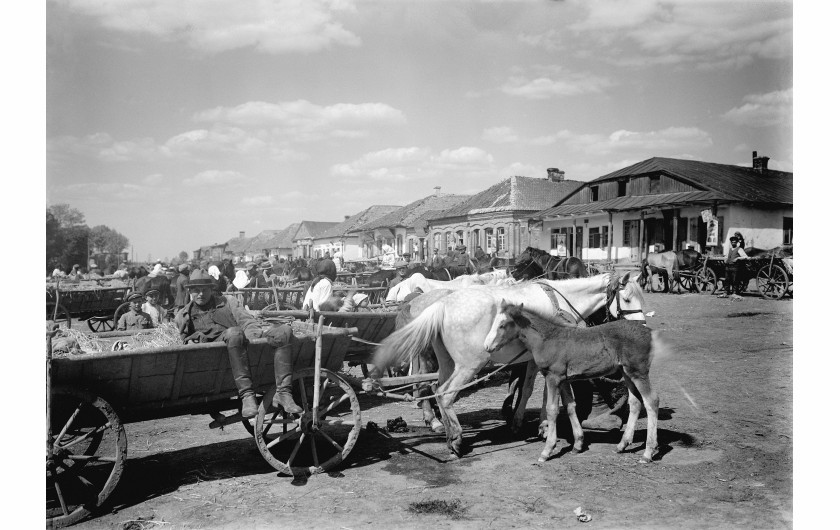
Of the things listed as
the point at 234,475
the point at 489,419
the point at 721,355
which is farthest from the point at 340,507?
the point at 721,355

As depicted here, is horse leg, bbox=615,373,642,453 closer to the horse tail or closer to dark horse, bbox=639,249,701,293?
the horse tail

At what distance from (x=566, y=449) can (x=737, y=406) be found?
8.57ft

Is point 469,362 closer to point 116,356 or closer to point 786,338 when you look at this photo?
point 116,356

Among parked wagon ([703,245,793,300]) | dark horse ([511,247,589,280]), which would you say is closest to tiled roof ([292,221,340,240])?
parked wagon ([703,245,793,300])

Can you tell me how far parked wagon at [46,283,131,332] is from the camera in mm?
12227

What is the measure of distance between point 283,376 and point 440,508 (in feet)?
5.10

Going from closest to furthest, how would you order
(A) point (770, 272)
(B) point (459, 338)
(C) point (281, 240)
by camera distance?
(B) point (459, 338) < (A) point (770, 272) < (C) point (281, 240)

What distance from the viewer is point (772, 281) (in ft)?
53.3

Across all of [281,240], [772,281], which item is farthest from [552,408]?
[281,240]

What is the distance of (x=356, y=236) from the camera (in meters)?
55.6

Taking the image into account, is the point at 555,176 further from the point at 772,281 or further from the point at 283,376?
the point at 283,376

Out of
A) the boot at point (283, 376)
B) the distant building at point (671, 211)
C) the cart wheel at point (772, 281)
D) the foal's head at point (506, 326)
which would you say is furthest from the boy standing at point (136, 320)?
the cart wheel at point (772, 281)

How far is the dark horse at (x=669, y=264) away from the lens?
20016 mm
